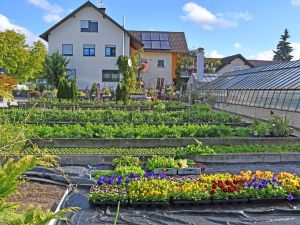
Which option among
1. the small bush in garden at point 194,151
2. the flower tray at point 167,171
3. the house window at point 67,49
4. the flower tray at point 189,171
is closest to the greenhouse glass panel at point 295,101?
the small bush in garden at point 194,151

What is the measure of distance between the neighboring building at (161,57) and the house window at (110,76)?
22.4 feet

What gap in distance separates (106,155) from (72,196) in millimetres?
2823

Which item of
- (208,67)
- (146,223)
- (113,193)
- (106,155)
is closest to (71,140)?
(106,155)

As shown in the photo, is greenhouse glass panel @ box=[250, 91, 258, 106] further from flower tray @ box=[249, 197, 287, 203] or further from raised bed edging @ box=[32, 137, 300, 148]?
flower tray @ box=[249, 197, 287, 203]

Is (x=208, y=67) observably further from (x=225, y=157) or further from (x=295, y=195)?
(x=295, y=195)

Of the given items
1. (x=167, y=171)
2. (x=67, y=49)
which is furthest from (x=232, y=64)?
(x=167, y=171)

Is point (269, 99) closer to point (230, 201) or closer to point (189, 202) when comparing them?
point (230, 201)

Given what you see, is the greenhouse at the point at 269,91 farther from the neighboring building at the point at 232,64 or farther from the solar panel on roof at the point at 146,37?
the neighboring building at the point at 232,64

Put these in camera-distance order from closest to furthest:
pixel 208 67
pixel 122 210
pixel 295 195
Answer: pixel 122 210 → pixel 295 195 → pixel 208 67

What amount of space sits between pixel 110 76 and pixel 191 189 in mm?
33888

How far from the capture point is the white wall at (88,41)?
38531mm

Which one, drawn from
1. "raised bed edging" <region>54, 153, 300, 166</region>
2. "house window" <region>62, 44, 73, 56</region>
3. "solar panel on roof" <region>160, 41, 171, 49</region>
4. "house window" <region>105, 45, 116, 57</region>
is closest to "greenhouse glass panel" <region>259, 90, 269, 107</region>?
"raised bed edging" <region>54, 153, 300, 166</region>

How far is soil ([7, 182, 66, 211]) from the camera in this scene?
20.7ft

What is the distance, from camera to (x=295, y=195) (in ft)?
22.0
